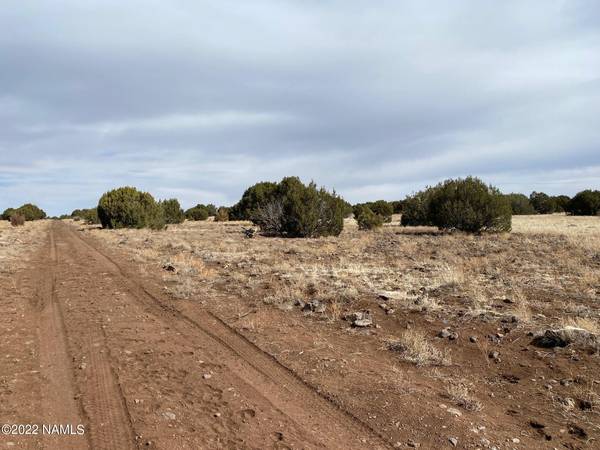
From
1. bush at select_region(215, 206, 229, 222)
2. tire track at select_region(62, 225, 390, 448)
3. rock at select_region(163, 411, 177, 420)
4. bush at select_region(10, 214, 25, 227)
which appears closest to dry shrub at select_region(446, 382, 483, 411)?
tire track at select_region(62, 225, 390, 448)

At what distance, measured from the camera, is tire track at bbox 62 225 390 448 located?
4746 millimetres

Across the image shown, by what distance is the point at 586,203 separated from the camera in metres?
65.2

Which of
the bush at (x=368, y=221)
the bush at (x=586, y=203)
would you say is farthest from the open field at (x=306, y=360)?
the bush at (x=586, y=203)

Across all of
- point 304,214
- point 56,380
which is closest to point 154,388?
point 56,380

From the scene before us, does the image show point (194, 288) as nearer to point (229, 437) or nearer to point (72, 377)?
point (72, 377)

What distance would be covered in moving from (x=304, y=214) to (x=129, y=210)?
23622mm

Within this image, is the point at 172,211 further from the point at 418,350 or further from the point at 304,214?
the point at 418,350

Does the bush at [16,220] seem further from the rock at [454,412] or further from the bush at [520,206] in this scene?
the bush at [520,206]

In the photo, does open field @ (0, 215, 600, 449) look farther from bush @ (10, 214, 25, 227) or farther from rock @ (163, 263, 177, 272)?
bush @ (10, 214, 25, 227)

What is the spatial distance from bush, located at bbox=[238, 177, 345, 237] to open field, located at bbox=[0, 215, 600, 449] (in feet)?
64.1

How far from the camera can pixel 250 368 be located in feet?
21.5

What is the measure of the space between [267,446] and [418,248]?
65.1ft

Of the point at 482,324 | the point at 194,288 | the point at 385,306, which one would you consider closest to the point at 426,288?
the point at 385,306

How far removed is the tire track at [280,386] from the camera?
4746 millimetres
